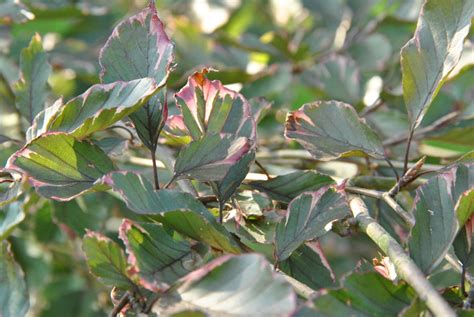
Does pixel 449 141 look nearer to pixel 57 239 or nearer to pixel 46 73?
pixel 46 73

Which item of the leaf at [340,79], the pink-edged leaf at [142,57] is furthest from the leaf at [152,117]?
the leaf at [340,79]

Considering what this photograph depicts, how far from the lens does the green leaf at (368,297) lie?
414 mm

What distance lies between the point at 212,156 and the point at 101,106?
0.08m

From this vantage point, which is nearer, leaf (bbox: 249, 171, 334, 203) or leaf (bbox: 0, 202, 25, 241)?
leaf (bbox: 0, 202, 25, 241)

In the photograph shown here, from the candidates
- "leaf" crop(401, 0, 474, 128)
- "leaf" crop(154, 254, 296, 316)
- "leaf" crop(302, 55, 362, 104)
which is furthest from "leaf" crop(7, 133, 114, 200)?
"leaf" crop(302, 55, 362, 104)

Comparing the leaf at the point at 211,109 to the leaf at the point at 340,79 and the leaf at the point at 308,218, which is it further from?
the leaf at the point at 340,79

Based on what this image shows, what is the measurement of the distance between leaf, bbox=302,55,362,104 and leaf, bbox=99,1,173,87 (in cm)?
51

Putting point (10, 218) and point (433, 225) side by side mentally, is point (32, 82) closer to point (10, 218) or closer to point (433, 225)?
point (10, 218)

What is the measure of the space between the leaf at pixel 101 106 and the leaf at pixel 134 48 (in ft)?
0.11

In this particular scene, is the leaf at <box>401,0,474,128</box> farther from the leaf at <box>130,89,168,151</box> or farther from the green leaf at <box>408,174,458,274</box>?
the leaf at <box>130,89,168,151</box>

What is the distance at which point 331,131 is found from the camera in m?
0.60

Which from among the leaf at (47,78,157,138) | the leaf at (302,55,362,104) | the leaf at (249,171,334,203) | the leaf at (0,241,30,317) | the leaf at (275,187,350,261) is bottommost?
the leaf at (302,55,362,104)

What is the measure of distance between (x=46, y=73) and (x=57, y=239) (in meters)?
0.43

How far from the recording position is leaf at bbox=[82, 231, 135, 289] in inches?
18.1
